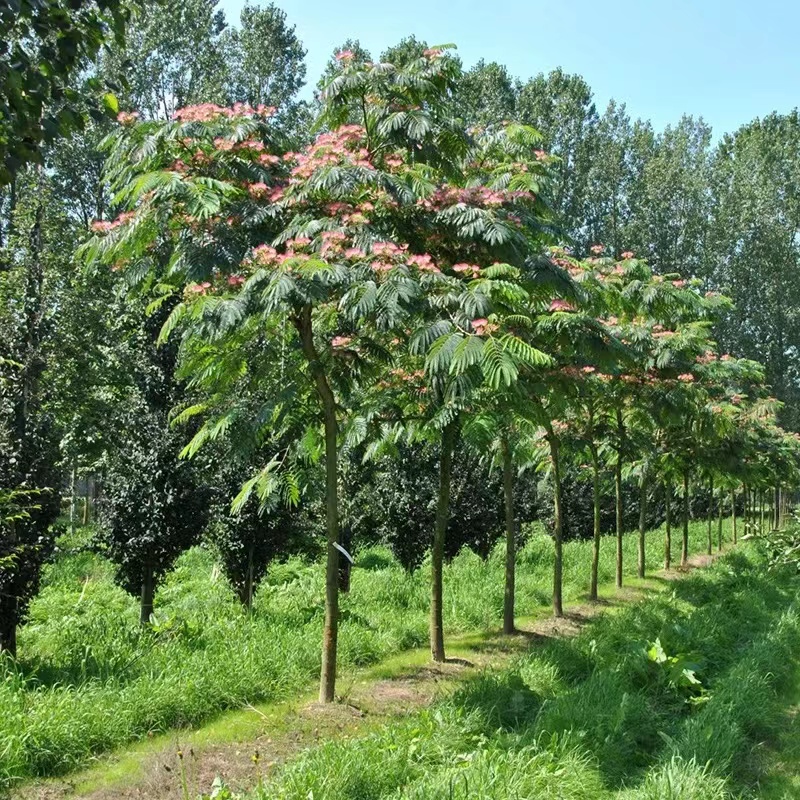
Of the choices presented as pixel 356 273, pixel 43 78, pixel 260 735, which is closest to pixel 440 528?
pixel 260 735

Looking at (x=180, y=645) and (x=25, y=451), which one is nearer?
(x=180, y=645)

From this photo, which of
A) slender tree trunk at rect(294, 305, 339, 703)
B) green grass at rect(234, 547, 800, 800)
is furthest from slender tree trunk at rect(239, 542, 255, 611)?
green grass at rect(234, 547, 800, 800)

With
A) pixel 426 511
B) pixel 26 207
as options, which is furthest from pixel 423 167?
pixel 26 207

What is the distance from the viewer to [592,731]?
6.68 meters

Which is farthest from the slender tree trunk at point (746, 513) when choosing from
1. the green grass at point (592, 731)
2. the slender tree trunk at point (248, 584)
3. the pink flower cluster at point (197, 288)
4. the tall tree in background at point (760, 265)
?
the tall tree in background at point (760, 265)

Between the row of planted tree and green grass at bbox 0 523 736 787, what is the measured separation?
112 centimetres

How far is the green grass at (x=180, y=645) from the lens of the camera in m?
6.73

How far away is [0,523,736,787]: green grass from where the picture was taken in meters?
6.73

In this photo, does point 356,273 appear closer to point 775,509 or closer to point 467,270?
point 467,270

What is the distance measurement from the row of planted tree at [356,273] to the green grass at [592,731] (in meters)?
1.70

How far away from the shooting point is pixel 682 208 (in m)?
40.3

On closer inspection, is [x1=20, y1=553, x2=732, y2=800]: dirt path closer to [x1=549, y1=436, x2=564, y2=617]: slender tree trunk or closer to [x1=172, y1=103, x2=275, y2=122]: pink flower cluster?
[x1=549, y1=436, x2=564, y2=617]: slender tree trunk

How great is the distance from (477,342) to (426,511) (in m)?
9.21

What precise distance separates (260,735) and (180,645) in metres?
2.10
